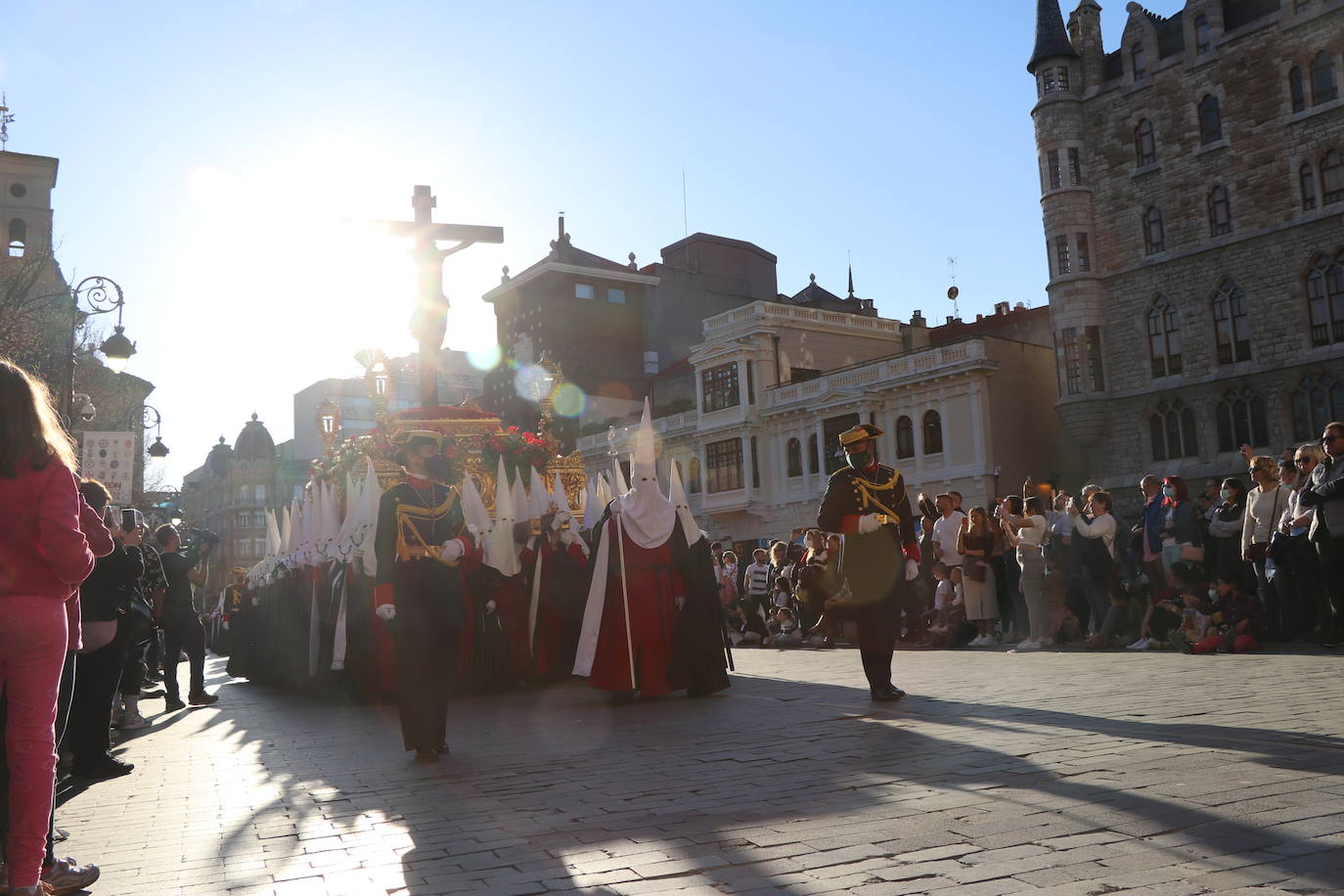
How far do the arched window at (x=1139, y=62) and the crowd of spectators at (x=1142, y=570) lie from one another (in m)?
26.9

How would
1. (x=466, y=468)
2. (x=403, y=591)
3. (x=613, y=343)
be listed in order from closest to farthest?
(x=403, y=591) < (x=466, y=468) < (x=613, y=343)

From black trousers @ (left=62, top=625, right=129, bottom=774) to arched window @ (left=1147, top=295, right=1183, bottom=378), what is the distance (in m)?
35.7

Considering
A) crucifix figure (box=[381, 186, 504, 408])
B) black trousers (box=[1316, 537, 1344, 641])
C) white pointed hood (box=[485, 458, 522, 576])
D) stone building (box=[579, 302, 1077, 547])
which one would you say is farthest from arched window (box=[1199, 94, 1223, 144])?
white pointed hood (box=[485, 458, 522, 576])

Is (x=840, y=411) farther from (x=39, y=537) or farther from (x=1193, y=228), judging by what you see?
(x=39, y=537)

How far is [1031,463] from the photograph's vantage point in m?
42.5

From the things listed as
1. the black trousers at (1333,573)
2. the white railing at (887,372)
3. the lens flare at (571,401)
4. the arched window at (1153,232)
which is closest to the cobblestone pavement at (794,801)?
the black trousers at (1333,573)

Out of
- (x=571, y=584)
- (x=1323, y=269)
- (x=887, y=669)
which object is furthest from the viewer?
(x=1323, y=269)

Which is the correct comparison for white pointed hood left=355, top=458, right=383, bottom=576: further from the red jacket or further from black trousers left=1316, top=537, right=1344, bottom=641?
black trousers left=1316, top=537, right=1344, bottom=641

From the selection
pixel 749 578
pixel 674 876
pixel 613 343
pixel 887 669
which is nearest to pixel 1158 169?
pixel 749 578

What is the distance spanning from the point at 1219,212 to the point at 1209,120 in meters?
3.02

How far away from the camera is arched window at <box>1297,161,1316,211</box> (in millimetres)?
33781

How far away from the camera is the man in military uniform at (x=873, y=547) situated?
9.02m

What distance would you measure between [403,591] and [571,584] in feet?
17.6

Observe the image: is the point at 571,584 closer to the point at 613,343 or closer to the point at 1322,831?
the point at 1322,831
